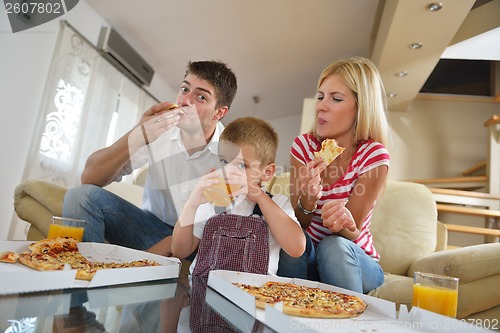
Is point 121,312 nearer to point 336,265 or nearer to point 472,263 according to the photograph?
point 336,265

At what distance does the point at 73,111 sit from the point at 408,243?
3.09 m

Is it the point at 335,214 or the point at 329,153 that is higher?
the point at 329,153

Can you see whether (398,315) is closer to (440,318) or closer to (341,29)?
(440,318)

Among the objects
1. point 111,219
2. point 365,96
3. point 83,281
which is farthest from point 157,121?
point 83,281

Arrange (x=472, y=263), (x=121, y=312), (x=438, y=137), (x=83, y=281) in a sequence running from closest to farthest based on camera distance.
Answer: (x=121, y=312)
(x=83, y=281)
(x=472, y=263)
(x=438, y=137)

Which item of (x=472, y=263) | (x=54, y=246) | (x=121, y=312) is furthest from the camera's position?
(x=472, y=263)

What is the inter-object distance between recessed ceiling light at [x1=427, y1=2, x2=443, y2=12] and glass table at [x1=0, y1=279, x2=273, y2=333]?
2.91 meters

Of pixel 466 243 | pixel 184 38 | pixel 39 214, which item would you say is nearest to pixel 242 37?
pixel 184 38

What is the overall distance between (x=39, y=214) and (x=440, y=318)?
1.66 m

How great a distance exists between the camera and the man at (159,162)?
58.3 inches

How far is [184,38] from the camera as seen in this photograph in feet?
13.5

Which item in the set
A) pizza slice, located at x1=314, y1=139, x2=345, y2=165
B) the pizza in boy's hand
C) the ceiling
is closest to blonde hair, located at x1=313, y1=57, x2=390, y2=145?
pizza slice, located at x1=314, y1=139, x2=345, y2=165

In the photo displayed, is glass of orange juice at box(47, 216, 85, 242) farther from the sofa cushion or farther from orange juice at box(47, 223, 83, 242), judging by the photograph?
the sofa cushion

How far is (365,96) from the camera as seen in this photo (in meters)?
1.40
